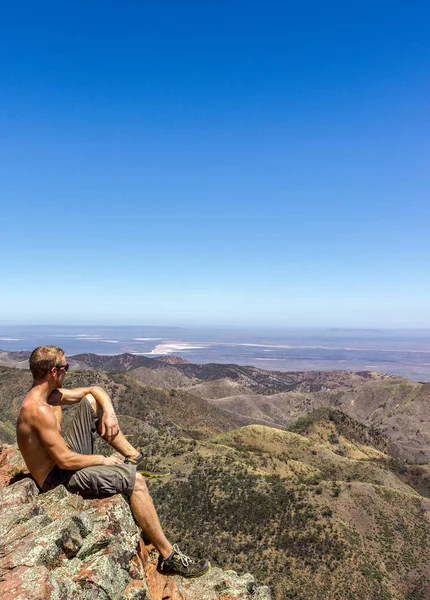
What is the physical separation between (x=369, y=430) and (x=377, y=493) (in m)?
50.8

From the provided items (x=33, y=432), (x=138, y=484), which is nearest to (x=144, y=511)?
(x=138, y=484)

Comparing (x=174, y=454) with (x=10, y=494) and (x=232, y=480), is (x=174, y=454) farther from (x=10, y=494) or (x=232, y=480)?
(x=10, y=494)

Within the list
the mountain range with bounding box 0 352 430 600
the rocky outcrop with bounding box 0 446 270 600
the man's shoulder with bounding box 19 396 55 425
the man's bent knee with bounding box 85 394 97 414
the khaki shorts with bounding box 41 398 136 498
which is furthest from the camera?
the mountain range with bounding box 0 352 430 600

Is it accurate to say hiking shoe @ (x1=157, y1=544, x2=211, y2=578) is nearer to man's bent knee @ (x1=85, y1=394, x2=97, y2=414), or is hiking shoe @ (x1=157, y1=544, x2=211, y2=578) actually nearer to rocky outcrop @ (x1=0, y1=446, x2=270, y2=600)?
rocky outcrop @ (x1=0, y1=446, x2=270, y2=600)

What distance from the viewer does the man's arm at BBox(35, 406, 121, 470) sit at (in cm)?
571

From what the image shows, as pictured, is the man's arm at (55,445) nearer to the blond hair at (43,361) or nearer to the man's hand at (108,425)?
the blond hair at (43,361)

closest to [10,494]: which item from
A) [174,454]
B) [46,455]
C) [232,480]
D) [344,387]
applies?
[46,455]

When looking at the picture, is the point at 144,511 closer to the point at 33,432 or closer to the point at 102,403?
the point at 102,403

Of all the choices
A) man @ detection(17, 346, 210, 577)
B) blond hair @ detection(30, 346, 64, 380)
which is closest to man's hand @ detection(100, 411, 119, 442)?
man @ detection(17, 346, 210, 577)

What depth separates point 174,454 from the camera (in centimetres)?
4675

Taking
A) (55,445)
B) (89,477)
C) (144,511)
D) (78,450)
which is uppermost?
(55,445)

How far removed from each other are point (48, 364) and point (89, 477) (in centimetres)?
195

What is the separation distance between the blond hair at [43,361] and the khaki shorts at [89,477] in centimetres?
116

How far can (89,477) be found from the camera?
6199 millimetres
